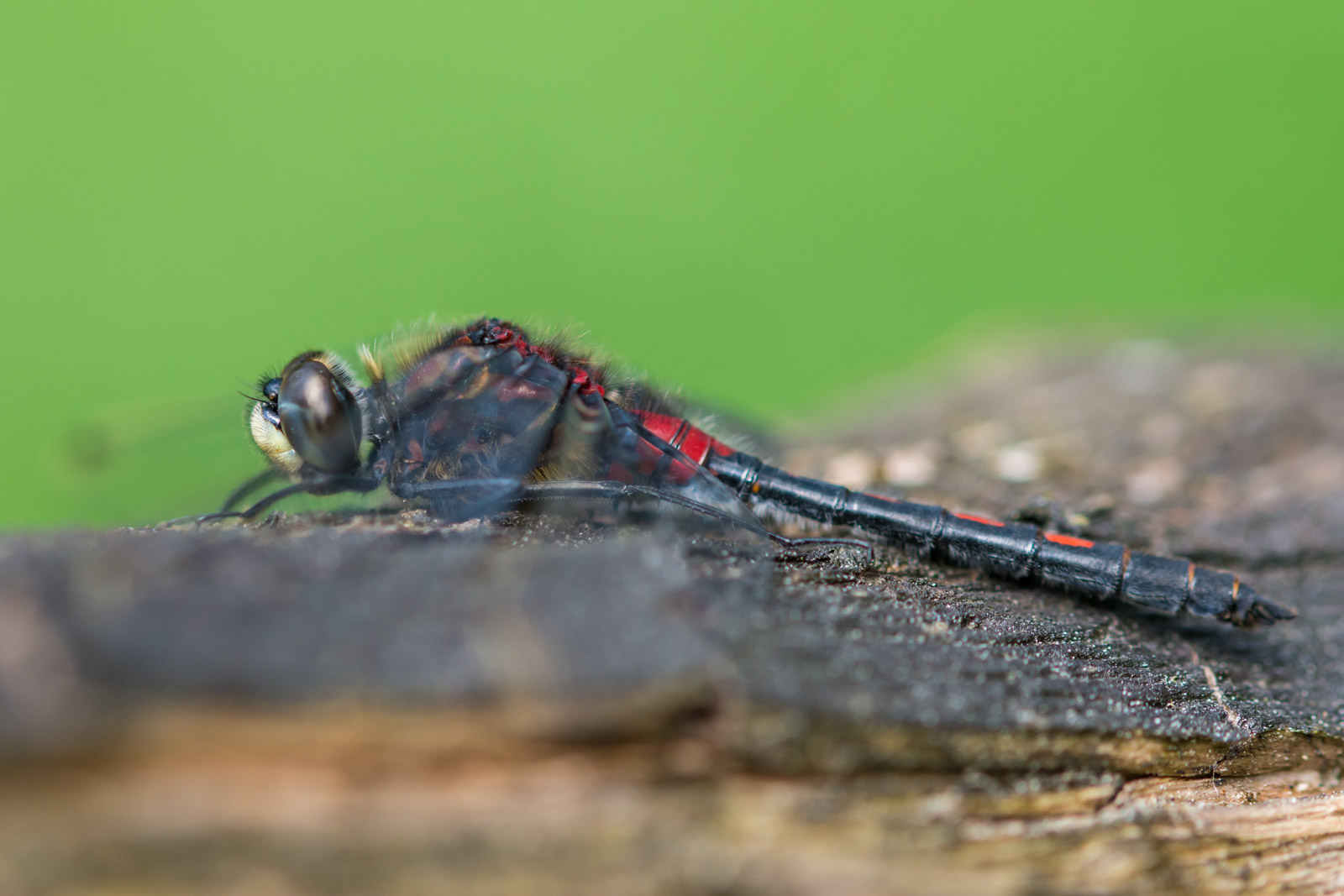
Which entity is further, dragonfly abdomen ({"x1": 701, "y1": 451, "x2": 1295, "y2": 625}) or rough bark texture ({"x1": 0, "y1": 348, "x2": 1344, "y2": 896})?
dragonfly abdomen ({"x1": 701, "y1": 451, "x2": 1295, "y2": 625})

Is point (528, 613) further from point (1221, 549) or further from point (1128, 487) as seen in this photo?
point (1128, 487)

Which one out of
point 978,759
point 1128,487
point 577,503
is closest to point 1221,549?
point 1128,487

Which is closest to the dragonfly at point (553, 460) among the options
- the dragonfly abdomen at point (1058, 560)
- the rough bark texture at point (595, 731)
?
the dragonfly abdomen at point (1058, 560)

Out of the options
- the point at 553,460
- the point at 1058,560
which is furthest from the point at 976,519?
the point at 553,460

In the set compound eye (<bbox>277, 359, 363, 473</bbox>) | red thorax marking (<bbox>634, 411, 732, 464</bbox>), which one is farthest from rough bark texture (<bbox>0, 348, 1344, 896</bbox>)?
red thorax marking (<bbox>634, 411, 732, 464</bbox>)

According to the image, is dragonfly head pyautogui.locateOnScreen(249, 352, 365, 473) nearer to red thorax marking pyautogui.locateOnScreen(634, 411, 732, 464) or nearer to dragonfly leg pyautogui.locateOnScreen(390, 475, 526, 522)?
dragonfly leg pyautogui.locateOnScreen(390, 475, 526, 522)

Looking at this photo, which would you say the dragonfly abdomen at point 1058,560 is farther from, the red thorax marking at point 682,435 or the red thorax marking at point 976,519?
the red thorax marking at point 682,435

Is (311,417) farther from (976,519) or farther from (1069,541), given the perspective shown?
(1069,541)
